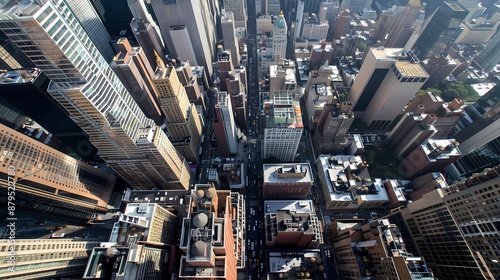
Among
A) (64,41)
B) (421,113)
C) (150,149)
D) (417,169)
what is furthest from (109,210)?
(421,113)

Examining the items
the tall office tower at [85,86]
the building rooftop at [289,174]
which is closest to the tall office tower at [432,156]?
the building rooftop at [289,174]

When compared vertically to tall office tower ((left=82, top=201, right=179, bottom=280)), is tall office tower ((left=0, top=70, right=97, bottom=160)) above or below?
above

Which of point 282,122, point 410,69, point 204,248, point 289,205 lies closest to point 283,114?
point 282,122

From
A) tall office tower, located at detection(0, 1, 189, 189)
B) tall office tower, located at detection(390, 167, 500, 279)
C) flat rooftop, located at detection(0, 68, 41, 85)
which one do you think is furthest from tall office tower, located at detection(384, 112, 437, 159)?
flat rooftop, located at detection(0, 68, 41, 85)

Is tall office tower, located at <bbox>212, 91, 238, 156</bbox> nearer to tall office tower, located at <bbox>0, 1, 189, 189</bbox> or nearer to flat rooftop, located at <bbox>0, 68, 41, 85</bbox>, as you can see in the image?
tall office tower, located at <bbox>0, 1, 189, 189</bbox>

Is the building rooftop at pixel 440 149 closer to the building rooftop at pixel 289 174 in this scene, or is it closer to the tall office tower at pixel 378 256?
the tall office tower at pixel 378 256

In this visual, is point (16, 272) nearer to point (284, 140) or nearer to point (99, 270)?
point (99, 270)
